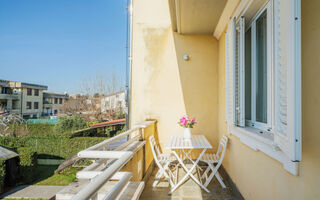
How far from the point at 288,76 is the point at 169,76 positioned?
345cm

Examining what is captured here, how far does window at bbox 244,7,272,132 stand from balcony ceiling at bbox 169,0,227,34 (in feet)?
2.29

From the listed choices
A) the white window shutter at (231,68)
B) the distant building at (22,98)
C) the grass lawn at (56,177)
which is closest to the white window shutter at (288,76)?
the white window shutter at (231,68)

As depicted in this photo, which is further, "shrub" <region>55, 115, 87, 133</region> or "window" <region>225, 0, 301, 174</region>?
"shrub" <region>55, 115, 87, 133</region>

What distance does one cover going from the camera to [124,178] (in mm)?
1036

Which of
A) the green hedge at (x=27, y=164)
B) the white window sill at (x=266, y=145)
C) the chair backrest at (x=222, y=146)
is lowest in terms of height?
the green hedge at (x=27, y=164)

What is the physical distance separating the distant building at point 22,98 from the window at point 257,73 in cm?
3443

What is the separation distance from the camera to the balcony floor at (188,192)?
9.38 feet

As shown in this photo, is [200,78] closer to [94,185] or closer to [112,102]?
[94,185]

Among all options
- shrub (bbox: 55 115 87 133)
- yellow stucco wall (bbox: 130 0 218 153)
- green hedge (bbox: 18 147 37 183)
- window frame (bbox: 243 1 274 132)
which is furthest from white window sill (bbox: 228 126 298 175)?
shrub (bbox: 55 115 87 133)

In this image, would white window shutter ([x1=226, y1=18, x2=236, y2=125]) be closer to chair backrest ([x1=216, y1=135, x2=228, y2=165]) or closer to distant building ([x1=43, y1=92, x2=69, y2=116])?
chair backrest ([x1=216, y1=135, x2=228, y2=165])

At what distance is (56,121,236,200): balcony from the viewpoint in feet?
2.78

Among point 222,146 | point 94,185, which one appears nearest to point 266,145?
point 94,185

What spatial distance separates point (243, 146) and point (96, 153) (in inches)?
83.5

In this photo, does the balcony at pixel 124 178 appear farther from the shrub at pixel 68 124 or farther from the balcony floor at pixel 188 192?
the shrub at pixel 68 124
